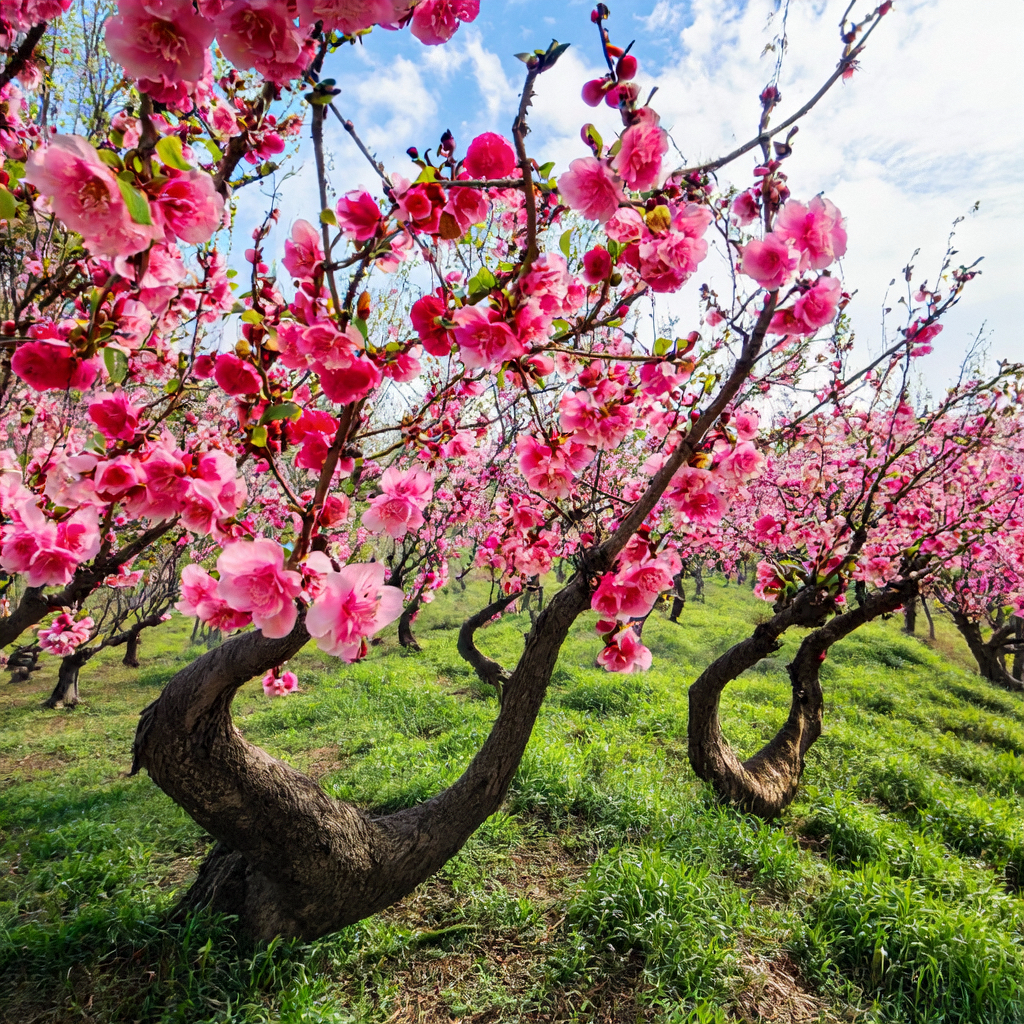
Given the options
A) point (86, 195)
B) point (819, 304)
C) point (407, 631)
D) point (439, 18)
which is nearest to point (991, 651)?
point (407, 631)

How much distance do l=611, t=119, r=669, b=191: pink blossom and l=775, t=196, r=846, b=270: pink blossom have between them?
466 mm

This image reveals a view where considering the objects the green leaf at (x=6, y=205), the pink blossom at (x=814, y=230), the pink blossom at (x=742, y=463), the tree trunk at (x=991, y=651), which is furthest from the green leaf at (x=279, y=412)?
the tree trunk at (x=991, y=651)

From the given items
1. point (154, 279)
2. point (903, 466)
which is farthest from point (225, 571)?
point (903, 466)

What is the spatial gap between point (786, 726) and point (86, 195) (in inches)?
224

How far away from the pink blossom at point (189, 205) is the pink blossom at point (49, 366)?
490mm

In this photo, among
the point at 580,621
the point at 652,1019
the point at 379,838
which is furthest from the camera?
the point at 580,621

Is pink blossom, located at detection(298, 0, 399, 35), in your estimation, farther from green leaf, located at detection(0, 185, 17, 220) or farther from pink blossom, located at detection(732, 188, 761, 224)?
pink blossom, located at detection(732, 188, 761, 224)

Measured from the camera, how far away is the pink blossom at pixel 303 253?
4.57 feet

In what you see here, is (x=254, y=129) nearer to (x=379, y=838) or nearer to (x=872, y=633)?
(x=379, y=838)

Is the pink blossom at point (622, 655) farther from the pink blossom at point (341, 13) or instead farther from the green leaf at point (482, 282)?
the pink blossom at point (341, 13)

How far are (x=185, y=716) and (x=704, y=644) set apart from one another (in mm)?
11434

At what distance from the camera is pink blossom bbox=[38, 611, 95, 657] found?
19.8 ft

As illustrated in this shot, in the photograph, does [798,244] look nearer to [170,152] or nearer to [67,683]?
[170,152]

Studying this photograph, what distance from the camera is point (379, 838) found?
2770 millimetres
